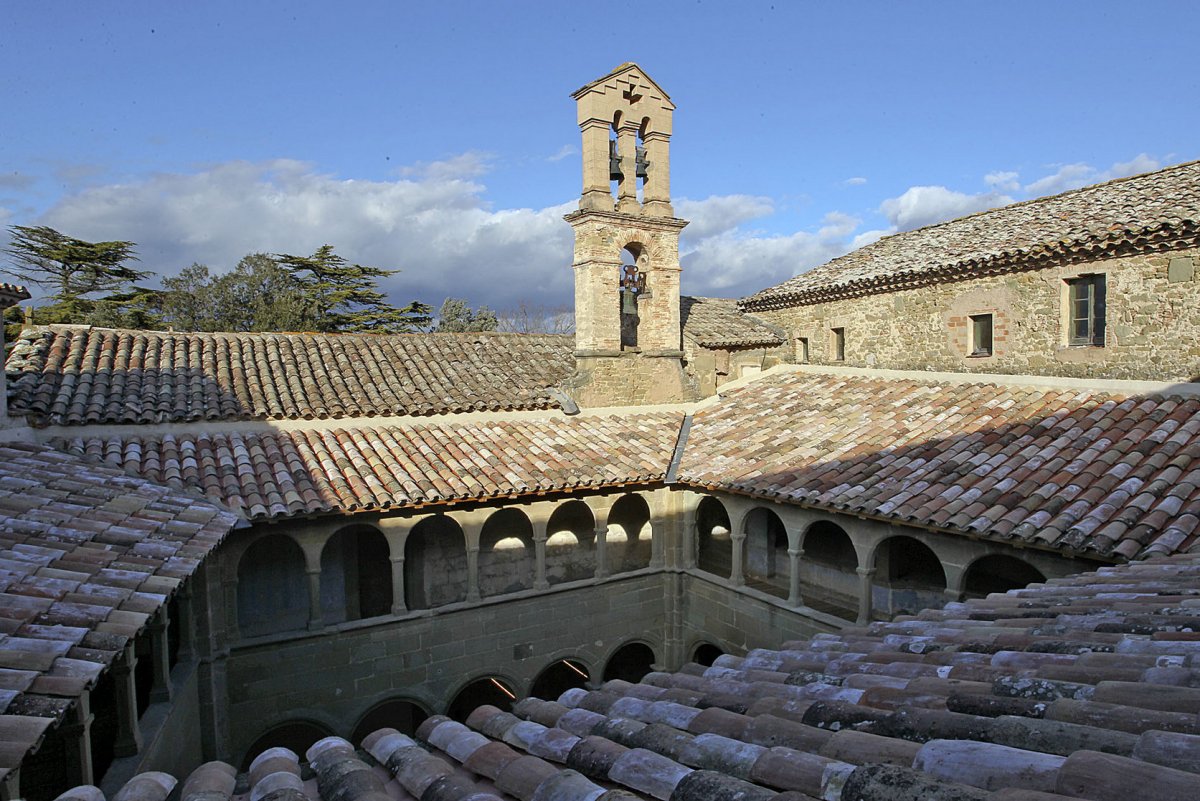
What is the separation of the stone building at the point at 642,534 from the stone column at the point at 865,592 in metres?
0.07

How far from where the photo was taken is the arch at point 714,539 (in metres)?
14.5

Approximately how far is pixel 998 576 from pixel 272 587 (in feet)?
35.0

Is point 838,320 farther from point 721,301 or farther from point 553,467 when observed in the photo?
point 553,467

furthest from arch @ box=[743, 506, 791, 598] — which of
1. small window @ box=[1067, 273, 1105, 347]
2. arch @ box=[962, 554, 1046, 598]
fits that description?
small window @ box=[1067, 273, 1105, 347]

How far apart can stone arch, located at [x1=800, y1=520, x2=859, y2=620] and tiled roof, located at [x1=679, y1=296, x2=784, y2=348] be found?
460 cm

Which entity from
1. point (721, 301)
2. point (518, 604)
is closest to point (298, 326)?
point (721, 301)

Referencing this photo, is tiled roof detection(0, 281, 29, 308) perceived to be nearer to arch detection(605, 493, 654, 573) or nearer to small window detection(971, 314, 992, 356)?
arch detection(605, 493, 654, 573)

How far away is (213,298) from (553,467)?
25088 mm

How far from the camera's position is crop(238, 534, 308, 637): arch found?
1076 cm

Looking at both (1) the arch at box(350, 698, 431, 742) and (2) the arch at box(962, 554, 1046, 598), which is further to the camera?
(1) the arch at box(350, 698, 431, 742)

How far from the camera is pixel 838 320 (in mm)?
16016

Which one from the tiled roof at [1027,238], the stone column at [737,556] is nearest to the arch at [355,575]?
the stone column at [737,556]

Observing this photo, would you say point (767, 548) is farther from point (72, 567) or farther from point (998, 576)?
point (72, 567)

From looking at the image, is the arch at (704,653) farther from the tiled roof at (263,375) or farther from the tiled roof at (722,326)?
the tiled roof at (722,326)
